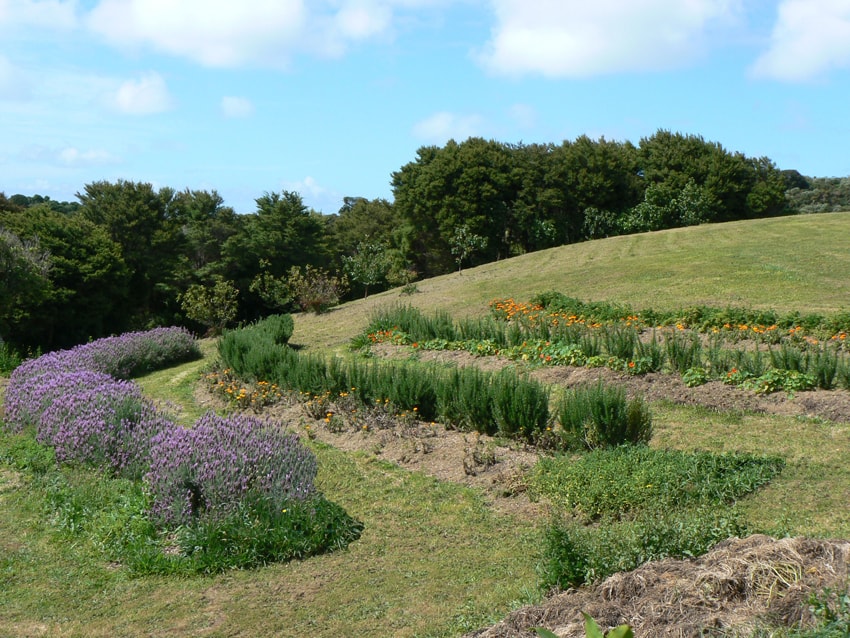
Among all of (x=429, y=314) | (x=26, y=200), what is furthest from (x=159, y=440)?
(x=26, y=200)

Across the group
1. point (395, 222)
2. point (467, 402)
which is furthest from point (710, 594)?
point (395, 222)

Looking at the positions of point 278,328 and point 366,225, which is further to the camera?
point 366,225

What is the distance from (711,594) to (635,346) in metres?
8.16

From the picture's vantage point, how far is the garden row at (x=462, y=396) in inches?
305

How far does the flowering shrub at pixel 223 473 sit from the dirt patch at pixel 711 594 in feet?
9.05

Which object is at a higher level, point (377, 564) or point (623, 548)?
point (623, 548)

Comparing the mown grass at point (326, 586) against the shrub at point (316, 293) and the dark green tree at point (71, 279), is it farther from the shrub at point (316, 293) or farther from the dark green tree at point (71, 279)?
the dark green tree at point (71, 279)

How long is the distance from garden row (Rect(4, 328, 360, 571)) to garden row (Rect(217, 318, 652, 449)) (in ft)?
7.17

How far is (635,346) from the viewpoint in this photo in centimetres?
1177

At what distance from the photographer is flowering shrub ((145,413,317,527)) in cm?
Answer: 646

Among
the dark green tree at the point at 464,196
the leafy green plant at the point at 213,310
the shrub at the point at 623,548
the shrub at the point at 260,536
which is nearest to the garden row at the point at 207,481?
the shrub at the point at 260,536

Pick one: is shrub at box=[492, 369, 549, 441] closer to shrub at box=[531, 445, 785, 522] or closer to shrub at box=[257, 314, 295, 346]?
shrub at box=[531, 445, 785, 522]

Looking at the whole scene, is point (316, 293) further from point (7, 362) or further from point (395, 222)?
point (395, 222)

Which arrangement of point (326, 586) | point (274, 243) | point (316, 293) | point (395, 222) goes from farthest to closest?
point (395, 222) → point (274, 243) → point (316, 293) → point (326, 586)
